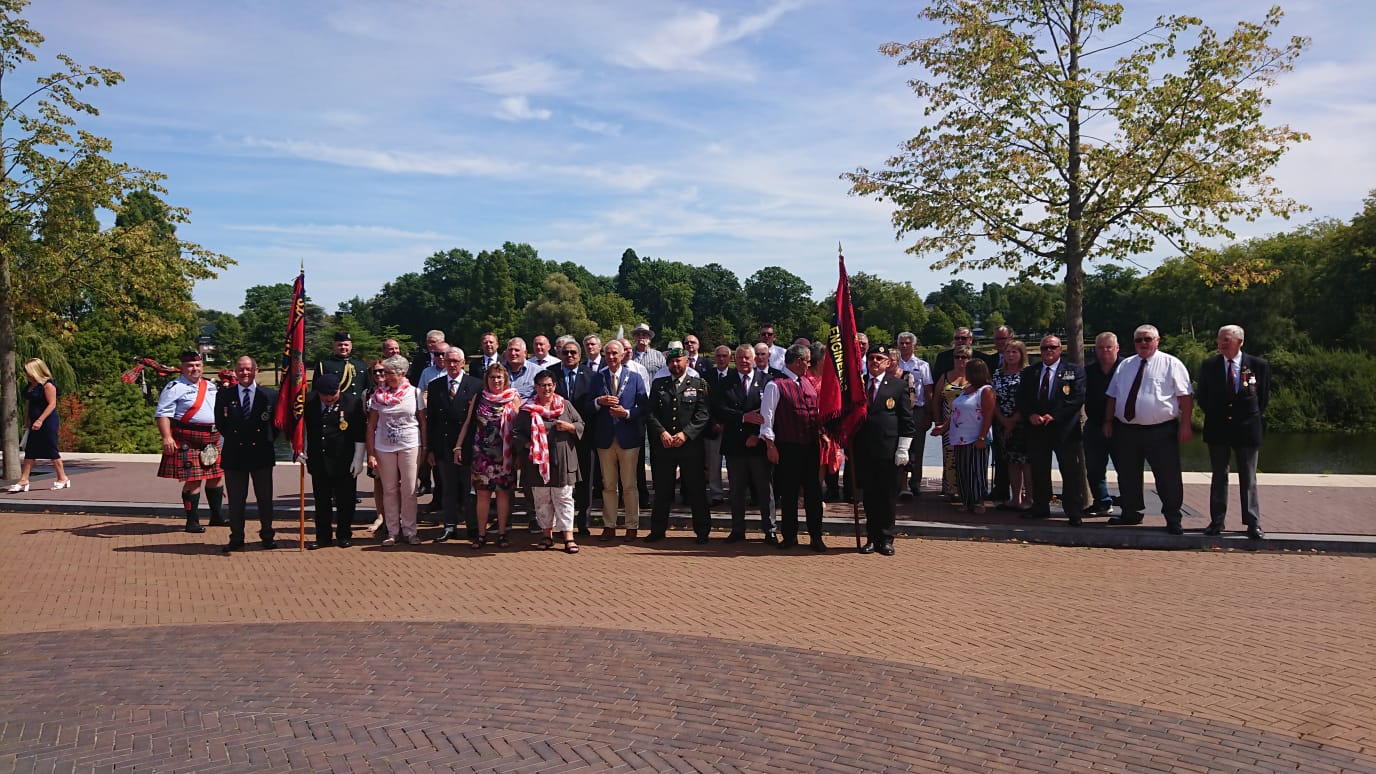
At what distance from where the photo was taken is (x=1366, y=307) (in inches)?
1567

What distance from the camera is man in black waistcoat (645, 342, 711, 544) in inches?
408

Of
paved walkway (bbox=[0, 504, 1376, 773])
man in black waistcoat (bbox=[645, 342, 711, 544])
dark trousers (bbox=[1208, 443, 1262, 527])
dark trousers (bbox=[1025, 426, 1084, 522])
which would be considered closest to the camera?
paved walkway (bbox=[0, 504, 1376, 773])

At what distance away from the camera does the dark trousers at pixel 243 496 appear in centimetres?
1027

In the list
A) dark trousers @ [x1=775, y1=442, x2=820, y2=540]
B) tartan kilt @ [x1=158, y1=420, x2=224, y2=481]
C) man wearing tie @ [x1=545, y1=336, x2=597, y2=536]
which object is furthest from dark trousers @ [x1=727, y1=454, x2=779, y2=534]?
tartan kilt @ [x1=158, y1=420, x2=224, y2=481]

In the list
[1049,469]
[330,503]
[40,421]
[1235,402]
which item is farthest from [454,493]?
[1235,402]

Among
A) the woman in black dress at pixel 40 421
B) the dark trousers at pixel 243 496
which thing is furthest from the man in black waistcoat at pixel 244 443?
the woman in black dress at pixel 40 421

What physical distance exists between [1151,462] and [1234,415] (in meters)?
0.91

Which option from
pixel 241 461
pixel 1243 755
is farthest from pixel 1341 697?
pixel 241 461

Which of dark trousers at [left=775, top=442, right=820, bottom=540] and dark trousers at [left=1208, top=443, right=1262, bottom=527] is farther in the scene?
dark trousers at [left=775, top=442, right=820, bottom=540]

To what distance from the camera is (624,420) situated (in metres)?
10.5

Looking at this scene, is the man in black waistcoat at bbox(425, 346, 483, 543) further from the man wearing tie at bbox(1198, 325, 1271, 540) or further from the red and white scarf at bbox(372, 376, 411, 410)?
the man wearing tie at bbox(1198, 325, 1271, 540)

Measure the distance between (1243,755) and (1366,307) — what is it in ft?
139

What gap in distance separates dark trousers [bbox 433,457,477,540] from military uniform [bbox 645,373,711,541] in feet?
5.98

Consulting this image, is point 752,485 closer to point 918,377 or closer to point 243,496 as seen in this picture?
point 918,377
